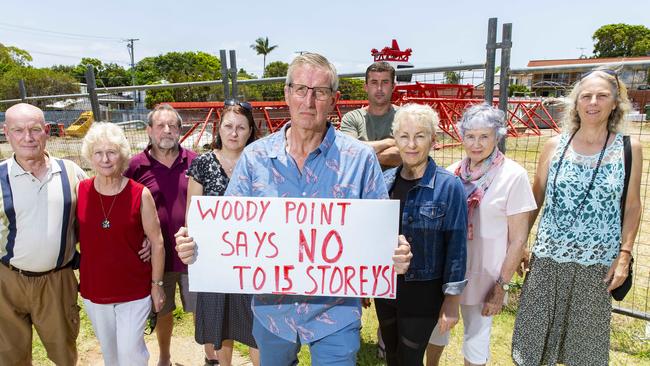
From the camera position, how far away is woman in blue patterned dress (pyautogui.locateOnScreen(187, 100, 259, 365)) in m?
2.58

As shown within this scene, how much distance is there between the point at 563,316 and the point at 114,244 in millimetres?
2725

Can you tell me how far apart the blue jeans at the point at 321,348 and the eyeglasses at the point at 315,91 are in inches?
39.7

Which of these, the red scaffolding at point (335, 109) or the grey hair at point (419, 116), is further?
the red scaffolding at point (335, 109)

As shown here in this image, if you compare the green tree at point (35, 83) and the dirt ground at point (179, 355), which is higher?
the green tree at point (35, 83)

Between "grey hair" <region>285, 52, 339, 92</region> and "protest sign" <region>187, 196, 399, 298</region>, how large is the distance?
0.52 metres

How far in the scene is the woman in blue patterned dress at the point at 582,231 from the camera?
2297 mm

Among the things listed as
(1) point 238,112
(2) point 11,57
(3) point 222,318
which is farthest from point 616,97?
(2) point 11,57

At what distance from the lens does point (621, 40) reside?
70000 mm

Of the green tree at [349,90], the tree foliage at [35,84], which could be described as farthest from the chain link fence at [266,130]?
the tree foliage at [35,84]

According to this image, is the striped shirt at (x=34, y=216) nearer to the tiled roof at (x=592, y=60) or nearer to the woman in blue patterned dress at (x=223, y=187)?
the woman in blue patterned dress at (x=223, y=187)

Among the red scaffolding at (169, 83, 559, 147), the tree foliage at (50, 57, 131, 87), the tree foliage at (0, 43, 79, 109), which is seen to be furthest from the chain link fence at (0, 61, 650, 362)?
the tree foliage at (50, 57, 131, 87)

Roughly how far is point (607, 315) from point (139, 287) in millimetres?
2789

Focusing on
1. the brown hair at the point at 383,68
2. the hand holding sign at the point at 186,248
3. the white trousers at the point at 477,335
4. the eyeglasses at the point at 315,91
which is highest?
the brown hair at the point at 383,68

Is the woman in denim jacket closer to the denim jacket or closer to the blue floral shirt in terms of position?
the denim jacket
